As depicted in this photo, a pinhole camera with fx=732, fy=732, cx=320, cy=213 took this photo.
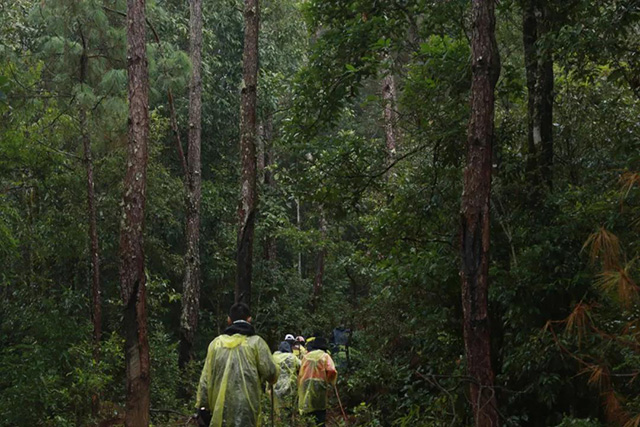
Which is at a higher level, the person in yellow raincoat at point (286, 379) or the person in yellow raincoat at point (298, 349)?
the person in yellow raincoat at point (298, 349)

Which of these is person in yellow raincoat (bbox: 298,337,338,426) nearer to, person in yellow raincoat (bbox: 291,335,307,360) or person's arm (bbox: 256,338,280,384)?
person in yellow raincoat (bbox: 291,335,307,360)

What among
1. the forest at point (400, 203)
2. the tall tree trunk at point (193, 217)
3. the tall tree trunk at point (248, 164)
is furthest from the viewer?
the tall tree trunk at point (193, 217)

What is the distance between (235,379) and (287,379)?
21.8 ft

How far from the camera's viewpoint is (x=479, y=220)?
23.0ft

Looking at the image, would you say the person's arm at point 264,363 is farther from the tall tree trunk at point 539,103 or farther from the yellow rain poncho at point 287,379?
the yellow rain poncho at point 287,379

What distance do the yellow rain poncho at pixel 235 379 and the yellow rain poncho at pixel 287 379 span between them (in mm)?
6139

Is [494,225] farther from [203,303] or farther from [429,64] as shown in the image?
[203,303]

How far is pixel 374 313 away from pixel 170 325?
518 inches

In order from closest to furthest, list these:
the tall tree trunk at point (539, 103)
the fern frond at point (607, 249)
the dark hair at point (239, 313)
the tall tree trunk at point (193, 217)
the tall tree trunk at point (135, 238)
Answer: the fern frond at point (607, 249) → the dark hair at point (239, 313) → the tall tree trunk at point (539, 103) → the tall tree trunk at point (135, 238) → the tall tree trunk at point (193, 217)

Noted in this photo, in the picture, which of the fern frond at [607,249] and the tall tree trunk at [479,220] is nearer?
the fern frond at [607,249]

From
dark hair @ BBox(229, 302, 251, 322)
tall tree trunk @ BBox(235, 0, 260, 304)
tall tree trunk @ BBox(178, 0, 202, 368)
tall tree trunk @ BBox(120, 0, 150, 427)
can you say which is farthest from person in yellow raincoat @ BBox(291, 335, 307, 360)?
dark hair @ BBox(229, 302, 251, 322)

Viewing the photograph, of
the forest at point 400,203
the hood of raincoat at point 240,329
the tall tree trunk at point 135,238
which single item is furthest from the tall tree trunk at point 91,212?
the hood of raincoat at point 240,329

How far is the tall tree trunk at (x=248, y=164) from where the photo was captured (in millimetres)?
12062

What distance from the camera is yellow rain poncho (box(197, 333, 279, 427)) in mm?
7078
